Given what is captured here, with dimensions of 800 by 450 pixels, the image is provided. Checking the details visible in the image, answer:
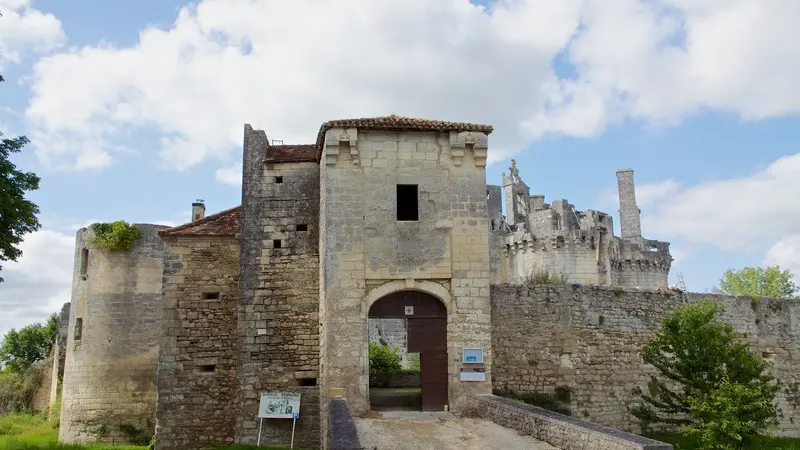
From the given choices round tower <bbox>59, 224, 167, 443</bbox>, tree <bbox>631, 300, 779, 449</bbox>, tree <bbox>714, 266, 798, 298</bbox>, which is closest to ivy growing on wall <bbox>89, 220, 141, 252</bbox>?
round tower <bbox>59, 224, 167, 443</bbox>

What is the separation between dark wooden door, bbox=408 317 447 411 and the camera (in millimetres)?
14578

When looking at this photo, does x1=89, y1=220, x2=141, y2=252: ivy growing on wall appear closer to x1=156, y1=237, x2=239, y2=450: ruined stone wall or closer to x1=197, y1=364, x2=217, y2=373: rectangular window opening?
x1=156, y1=237, x2=239, y2=450: ruined stone wall

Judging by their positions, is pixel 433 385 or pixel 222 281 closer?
pixel 433 385

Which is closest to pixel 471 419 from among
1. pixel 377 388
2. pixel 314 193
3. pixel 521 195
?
pixel 314 193

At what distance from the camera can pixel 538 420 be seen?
11.2 metres

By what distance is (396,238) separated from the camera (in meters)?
14.8

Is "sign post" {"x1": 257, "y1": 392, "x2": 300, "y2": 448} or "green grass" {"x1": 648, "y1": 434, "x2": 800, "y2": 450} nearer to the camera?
"green grass" {"x1": 648, "y1": 434, "x2": 800, "y2": 450}

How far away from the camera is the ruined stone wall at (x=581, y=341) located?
Result: 16.9 m

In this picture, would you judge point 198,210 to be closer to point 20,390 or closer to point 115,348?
point 115,348

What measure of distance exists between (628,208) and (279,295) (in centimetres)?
2728

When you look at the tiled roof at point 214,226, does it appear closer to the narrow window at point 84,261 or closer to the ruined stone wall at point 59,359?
the narrow window at point 84,261

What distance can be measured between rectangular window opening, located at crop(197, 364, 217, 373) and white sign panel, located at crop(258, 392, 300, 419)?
193cm

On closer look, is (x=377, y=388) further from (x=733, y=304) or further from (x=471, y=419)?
(x=733, y=304)

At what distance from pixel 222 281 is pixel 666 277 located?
92.5 ft
